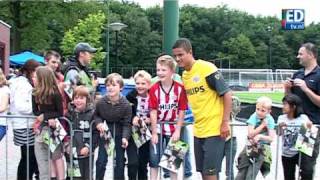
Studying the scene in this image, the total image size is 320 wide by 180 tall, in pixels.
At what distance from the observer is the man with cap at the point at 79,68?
23.1 ft

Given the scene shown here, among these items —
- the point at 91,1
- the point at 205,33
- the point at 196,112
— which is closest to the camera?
the point at 196,112

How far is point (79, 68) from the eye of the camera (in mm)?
7145

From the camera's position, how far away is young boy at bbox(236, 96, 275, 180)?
21.2 ft

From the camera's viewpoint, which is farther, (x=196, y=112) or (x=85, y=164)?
(x=85, y=164)

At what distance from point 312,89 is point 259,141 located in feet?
2.99

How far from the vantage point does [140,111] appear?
6711 mm

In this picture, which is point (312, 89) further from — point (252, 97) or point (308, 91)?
point (252, 97)

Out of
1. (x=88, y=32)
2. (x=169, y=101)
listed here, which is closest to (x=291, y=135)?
(x=169, y=101)

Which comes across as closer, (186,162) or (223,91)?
(223,91)

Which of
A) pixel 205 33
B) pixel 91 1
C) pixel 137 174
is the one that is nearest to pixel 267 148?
pixel 137 174

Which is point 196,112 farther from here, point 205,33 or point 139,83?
point 205,33

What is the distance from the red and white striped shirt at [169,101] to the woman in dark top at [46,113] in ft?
4.08

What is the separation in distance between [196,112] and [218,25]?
9406 cm

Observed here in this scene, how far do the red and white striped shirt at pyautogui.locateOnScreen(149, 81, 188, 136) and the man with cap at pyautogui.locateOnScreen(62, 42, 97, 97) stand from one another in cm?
125
